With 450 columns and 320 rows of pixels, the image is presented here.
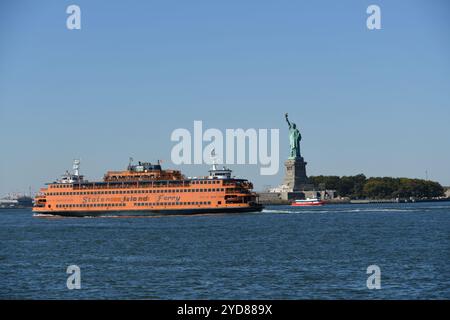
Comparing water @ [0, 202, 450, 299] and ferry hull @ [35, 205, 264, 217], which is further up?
ferry hull @ [35, 205, 264, 217]

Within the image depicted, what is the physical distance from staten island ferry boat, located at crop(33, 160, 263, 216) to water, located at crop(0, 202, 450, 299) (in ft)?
158

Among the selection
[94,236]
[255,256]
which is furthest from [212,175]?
[255,256]

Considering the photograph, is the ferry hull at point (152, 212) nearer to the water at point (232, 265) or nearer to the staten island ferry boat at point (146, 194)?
the staten island ferry boat at point (146, 194)

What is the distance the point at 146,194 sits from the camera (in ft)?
401

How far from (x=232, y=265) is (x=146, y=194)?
268 ft

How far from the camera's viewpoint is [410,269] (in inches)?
1517

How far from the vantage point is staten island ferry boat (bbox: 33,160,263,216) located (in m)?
115

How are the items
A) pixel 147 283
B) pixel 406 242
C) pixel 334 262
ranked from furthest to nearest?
pixel 406 242 → pixel 334 262 → pixel 147 283

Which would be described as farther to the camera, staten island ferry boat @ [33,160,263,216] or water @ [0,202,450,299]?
staten island ferry boat @ [33,160,263,216]

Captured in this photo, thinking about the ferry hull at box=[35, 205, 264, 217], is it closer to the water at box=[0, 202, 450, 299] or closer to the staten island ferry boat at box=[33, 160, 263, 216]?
the staten island ferry boat at box=[33, 160, 263, 216]

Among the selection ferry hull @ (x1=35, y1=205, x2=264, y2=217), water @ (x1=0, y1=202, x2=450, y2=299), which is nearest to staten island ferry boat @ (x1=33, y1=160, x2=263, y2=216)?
ferry hull @ (x1=35, y1=205, x2=264, y2=217)
